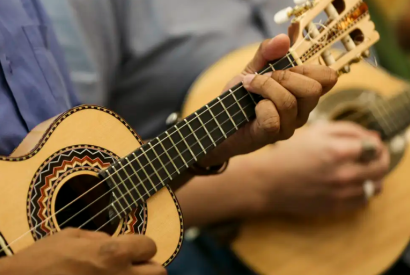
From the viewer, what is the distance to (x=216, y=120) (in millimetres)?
604

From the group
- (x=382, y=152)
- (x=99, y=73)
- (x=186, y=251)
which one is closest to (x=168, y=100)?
(x=99, y=73)

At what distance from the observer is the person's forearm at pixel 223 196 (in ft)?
3.08

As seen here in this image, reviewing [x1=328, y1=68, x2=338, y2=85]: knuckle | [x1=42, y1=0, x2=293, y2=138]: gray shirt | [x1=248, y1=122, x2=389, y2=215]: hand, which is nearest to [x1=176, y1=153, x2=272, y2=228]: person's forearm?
[x1=248, y1=122, x2=389, y2=215]: hand

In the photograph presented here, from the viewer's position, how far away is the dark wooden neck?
105 centimetres

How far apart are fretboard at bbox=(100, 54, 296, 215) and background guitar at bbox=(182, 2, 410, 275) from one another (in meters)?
0.31

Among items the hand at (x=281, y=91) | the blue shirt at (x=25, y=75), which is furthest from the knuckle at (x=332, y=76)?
the blue shirt at (x=25, y=75)

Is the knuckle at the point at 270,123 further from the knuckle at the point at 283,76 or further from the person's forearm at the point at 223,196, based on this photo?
the person's forearm at the point at 223,196

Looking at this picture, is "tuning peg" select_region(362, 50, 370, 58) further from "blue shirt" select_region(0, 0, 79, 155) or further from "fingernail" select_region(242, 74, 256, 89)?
"blue shirt" select_region(0, 0, 79, 155)

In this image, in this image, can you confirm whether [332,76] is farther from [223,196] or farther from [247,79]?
[223,196]

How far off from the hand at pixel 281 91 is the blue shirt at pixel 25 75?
0.24 meters

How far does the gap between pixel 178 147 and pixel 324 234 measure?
49cm

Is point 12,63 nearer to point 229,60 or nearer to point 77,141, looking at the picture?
point 77,141

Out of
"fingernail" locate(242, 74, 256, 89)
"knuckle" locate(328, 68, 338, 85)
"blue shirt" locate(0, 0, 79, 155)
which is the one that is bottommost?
"knuckle" locate(328, 68, 338, 85)

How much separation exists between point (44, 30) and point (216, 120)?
0.87 ft
